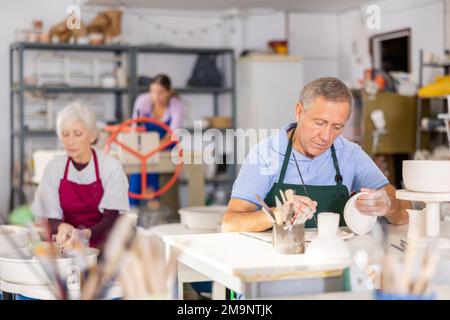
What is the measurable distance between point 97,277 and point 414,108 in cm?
700

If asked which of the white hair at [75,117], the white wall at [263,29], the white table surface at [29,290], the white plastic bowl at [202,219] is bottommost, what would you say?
the white table surface at [29,290]

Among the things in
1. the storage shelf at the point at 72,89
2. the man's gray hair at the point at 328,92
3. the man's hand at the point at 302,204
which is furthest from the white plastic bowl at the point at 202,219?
the storage shelf at the point at 72,89

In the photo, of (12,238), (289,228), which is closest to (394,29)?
(12,238)

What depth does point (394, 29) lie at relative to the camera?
8.70 metres

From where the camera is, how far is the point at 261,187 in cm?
321

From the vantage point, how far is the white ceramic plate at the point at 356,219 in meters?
3.01

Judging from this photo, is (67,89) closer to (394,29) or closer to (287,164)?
(394,29)

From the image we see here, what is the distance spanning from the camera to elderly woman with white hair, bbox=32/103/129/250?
3869 millimetres

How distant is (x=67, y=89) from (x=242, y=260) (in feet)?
20.9

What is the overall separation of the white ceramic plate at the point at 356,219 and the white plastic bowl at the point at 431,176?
23 cm

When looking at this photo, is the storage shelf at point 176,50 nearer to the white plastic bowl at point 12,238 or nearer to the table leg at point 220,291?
the white plastic bowl at point 12,238

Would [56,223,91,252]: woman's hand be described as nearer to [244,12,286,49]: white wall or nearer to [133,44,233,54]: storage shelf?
[133,44,233,54]: storage shelf
